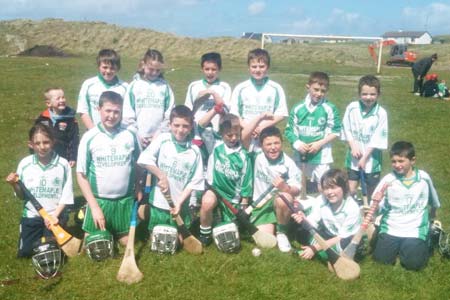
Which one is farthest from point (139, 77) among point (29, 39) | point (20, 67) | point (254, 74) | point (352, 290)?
point (29, 39)

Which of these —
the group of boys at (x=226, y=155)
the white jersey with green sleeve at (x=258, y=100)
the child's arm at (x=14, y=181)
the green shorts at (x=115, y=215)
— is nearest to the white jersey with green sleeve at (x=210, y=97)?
the group of boys at (x=226, y=155)

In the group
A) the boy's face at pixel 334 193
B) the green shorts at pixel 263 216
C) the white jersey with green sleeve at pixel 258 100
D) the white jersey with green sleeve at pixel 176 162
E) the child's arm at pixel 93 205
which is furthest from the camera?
the white jersey with green sleeve at pixel 258 100

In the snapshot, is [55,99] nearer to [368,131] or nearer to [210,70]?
[210,70]

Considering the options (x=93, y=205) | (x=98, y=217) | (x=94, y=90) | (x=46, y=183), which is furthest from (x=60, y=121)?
(x=98, y=217)

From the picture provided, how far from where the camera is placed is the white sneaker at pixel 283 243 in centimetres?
545

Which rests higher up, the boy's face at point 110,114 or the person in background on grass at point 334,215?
the boy's face at point 110,114

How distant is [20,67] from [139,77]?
23280 mm

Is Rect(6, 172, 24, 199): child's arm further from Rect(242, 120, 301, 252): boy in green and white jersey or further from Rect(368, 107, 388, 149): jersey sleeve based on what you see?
Rect(368, 107, 388, 149): jersey sleeve

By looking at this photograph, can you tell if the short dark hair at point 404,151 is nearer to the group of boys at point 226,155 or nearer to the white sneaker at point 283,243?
the group of boys at point 226,155

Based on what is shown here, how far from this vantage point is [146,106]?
6.05 m

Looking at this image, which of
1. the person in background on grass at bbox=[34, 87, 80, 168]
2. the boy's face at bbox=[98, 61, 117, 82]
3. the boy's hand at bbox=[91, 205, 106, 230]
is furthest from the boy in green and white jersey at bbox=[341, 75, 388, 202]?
the person in background on grass at bbox=[34, 87, 80, 168]

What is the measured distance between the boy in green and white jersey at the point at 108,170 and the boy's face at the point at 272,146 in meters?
1.38

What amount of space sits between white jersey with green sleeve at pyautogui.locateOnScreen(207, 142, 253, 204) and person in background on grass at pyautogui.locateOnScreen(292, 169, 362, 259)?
2.52 ft

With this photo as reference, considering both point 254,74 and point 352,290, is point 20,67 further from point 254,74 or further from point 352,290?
point 352,290
